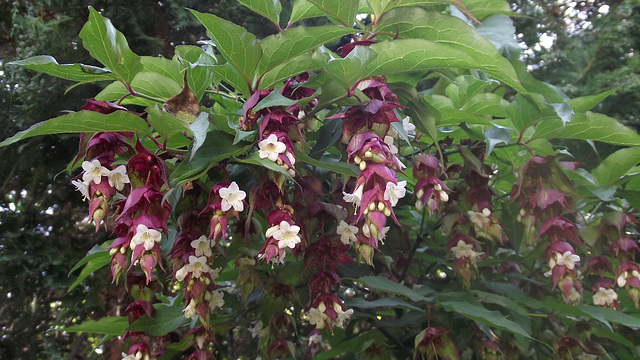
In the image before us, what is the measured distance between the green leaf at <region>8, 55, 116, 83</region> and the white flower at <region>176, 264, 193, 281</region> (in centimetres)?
41

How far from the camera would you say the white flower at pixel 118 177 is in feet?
2.94

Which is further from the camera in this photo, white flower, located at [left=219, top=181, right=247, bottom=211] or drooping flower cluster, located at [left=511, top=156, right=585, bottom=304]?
drooping flower cluster, located at [left=511, top=156, right=585, bottom=304]

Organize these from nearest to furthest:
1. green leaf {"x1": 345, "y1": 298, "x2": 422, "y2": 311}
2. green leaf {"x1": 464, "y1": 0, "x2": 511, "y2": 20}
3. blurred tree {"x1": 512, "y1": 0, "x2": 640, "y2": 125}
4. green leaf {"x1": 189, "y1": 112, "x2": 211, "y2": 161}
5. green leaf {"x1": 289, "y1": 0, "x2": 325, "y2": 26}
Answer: green leaf {"x1": 189, "y1": 112, "x2": 211, "y2": 161}
green leaf {"x1": 289, "y1": 0, "x2": 325, "y2": 26}
green leaf {"x1": 345, "y1": 298, "x2": 422, "y2": 311}
green leaf {"x1": 464, "y1": 0, "x2": 511, "y2": 20}
blurred tree {"x1": 512, "y1": 0, "x2": 640, "y2": 125}

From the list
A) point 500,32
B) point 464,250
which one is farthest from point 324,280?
point 500,32

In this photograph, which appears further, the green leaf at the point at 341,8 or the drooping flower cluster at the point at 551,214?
the drooping flower cluster at the point at 551,214

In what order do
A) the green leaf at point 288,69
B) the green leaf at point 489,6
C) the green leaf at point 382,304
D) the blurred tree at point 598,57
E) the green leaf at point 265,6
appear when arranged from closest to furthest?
the green leaf at point 288,69 < the green leaf at point 265,6 < the green leaf at point 382,304 < the green leaf at point 489,6 < the blurred tree at point 598,57

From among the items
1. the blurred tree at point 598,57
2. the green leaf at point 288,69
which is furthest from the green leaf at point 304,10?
the blurred tree at point 598,57

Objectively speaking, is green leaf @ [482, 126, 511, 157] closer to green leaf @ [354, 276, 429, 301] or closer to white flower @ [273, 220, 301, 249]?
green leaf @ [354, 276, 429, 301]

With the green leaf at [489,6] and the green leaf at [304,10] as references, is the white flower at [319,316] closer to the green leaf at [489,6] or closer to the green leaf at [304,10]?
the green leaf at [304,10]

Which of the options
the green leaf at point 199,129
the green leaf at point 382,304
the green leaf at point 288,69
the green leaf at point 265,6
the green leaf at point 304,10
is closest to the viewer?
the green leaf at point 199,129

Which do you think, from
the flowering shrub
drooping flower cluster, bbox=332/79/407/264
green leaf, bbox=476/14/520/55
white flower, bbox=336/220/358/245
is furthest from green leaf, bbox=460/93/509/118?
white flower, bbox=336/220/358/245

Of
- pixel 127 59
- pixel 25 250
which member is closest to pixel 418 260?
pixel 127 59

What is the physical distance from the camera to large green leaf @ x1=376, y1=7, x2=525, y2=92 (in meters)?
0.94

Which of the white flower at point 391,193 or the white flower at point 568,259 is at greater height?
the white flower at point 391,193
